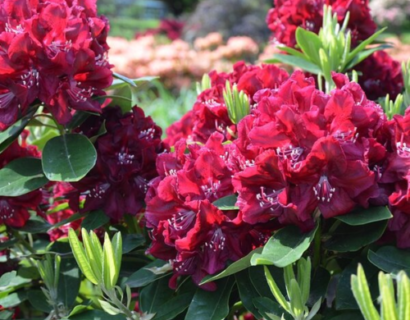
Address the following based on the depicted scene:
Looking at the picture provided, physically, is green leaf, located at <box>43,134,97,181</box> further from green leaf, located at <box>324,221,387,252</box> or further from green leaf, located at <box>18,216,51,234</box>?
green leaf, located at <box>324,221,387,252</box>

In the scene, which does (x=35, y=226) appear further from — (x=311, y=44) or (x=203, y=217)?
(x=311, y=44)

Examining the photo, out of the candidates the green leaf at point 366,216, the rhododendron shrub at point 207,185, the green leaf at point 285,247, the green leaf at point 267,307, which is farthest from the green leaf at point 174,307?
the green leaf at point 366,216

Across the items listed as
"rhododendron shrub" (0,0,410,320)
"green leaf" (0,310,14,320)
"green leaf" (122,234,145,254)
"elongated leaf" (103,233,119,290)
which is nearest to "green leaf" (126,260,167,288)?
"rhododendron shrub" (0,0,410,320)

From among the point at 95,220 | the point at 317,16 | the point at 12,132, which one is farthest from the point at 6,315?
the point at 317,16

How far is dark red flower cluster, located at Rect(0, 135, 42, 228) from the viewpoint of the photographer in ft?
4.99

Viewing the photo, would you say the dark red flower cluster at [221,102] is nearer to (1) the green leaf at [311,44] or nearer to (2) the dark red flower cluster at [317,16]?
(1) the green leaf at [311,44]

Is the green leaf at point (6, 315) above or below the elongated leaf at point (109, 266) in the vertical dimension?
below

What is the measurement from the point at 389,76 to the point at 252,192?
0.96 m

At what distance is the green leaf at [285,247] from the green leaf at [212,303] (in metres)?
0.19

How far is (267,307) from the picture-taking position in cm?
112

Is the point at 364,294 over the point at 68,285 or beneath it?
over

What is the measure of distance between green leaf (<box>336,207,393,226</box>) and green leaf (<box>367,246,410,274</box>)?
0.23ft

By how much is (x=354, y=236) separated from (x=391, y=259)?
3.0 inches

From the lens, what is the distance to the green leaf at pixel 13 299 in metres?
1.52
